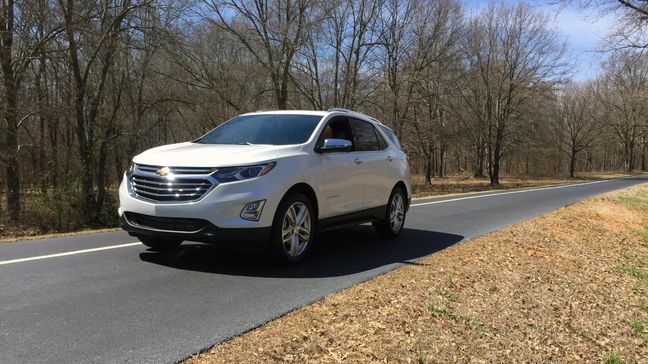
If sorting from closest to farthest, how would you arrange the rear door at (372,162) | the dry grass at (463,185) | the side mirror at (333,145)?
the side mirror at (333,145) → the rear door at (372,162) → the dry grass at (463,185)

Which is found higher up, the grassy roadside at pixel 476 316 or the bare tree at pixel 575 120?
the bare tree at pixel 575 120

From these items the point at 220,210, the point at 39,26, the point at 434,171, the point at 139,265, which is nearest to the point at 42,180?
the point at 39,26

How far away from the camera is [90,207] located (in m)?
16.7

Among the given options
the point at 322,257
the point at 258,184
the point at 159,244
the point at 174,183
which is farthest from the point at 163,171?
the point at 322,257

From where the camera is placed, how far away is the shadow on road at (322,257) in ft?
19.3

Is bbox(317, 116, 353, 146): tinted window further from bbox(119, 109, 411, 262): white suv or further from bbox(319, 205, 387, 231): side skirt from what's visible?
bbox(319, 205, 387, 231): side skirt

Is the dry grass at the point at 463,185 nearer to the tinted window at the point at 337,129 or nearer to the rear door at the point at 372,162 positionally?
the rear door at the point at 372,162

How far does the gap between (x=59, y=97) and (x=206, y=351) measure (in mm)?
19719

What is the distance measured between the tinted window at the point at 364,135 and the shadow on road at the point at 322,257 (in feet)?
4.95

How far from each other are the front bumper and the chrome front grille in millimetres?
239

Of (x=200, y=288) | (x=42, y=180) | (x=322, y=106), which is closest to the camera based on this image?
(x=200, y=288)

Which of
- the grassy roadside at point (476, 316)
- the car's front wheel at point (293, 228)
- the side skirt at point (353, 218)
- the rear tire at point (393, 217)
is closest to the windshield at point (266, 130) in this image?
the car's front wheel at point (293, 228)

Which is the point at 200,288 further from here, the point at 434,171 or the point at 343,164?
the point at 434,171

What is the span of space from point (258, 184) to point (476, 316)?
252cm
